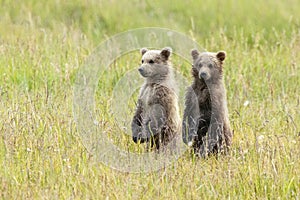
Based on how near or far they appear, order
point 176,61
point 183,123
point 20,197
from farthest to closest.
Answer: point 176,61, point 183,123, point 20,197

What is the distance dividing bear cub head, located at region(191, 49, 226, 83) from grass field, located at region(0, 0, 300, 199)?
596 millimetres

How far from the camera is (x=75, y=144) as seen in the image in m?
6.92

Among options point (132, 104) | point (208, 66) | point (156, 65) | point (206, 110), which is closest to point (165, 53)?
point (156, 65)

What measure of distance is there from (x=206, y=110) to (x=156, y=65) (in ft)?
2.11

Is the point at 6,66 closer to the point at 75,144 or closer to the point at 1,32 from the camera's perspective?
the point at 1,32

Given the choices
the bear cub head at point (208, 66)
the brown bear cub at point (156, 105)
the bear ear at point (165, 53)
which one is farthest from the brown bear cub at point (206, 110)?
the bear ear at point (165, 53)

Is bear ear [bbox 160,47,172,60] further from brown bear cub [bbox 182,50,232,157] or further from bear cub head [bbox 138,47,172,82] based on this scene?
brown bear cub [bbox 182,50,232,157]

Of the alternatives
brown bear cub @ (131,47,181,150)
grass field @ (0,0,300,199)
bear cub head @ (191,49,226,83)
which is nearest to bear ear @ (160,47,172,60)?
brown bear cub @ (131,47,181,150)

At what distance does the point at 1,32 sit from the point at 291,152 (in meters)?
6.06

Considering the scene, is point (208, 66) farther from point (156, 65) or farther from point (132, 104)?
point (132, 104)

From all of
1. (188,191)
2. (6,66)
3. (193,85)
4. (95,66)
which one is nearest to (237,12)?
(95,66)

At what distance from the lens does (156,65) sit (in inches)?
281

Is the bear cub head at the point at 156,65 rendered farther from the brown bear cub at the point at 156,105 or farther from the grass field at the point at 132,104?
the grass field at the point at 132,104

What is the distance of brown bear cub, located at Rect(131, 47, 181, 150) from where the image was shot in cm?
702
